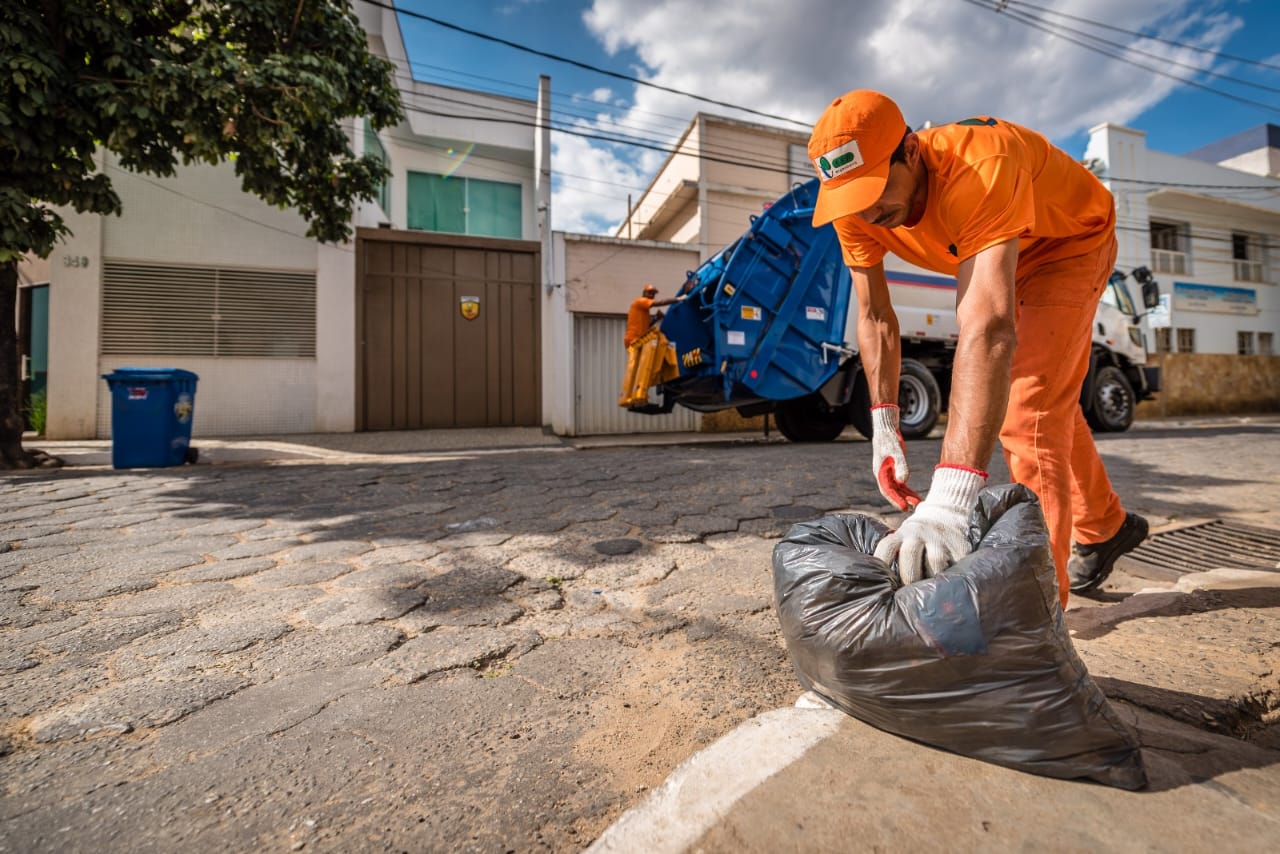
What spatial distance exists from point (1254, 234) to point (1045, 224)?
86.6 ft

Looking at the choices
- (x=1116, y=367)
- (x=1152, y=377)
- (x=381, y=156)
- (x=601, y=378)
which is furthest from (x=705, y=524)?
(x=381, y=156)

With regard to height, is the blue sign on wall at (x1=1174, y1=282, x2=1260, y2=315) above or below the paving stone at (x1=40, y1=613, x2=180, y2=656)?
above

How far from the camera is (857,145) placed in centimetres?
147

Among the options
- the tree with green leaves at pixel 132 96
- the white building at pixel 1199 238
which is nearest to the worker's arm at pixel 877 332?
the tree with green leaves at pixel 132 96

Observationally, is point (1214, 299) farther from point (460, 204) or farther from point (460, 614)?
point (460, 614)

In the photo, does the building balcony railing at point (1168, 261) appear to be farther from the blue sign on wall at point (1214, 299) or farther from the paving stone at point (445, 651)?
the paving stone at point (445, 651)

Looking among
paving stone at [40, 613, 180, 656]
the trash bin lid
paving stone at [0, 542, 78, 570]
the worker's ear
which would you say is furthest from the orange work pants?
the trash bin lid

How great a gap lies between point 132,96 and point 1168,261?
2416cm

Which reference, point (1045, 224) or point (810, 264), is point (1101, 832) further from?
point (810, 264)

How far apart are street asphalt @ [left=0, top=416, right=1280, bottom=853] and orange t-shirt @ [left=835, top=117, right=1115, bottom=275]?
42.4 inches

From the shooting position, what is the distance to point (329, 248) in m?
9.45

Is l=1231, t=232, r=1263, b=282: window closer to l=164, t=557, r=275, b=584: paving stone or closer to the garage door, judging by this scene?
the garage door

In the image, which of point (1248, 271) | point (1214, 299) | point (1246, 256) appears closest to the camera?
point (1214, 299)

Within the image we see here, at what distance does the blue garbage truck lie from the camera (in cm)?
666
